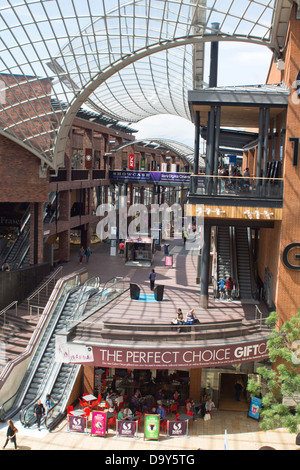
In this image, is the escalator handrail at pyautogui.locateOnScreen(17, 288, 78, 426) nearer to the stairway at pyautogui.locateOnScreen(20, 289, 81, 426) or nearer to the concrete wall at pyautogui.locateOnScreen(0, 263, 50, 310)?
the stairway at pyautogui.locateOnScreen(20, 289, 81, 426)

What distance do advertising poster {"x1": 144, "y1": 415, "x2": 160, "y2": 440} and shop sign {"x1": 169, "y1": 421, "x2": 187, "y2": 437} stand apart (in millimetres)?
711

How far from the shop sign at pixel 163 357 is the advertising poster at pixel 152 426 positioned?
211 centimetres

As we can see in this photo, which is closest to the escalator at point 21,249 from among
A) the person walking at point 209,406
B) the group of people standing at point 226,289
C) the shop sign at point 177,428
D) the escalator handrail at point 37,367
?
the escalator handrail at point 37,367

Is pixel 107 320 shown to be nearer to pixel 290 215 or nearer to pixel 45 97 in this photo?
pixel 290 215

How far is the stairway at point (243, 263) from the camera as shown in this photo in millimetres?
30184

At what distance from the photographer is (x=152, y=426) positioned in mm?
21422

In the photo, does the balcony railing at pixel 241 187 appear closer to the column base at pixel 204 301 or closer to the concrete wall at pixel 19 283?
the column base at pixel 204 301

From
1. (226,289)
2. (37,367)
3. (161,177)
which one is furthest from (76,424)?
(161,177)

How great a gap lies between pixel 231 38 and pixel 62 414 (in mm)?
21851

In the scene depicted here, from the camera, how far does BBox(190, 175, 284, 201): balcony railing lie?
976 inches

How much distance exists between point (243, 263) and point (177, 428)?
13.5 meters

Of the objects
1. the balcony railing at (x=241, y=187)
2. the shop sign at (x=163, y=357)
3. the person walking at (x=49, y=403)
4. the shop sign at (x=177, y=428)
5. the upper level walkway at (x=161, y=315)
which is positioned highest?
the balcony railing at (x=241, y=187)

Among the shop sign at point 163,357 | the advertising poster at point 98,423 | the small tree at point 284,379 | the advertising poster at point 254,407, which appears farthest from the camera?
the advertising poster at point 254,407

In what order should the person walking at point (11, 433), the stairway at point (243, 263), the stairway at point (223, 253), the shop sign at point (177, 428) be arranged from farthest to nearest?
the stairway at point (223, 253)
the stairway at point (243, 263)
the shop sign at point (177, 428)
the person walking at point (11, 433)
